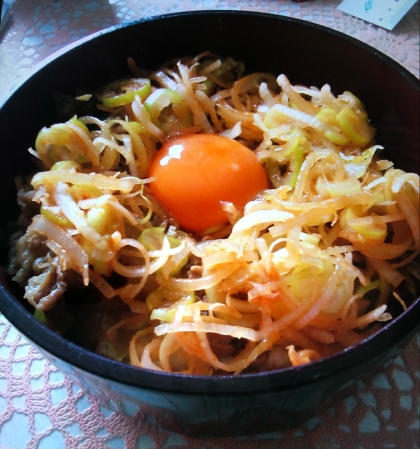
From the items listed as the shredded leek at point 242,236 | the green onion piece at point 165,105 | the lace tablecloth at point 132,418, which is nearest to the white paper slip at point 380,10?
the shredded leek at point 242,236

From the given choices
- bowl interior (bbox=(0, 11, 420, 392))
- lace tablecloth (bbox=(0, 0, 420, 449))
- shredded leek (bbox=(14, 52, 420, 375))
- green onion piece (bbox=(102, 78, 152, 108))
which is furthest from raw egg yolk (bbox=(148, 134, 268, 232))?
lace tablecloth (bbox=(0, 0, 420, 449))

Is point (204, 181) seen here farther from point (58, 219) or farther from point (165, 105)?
point (58, 219)

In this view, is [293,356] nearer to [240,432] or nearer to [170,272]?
[240,432]

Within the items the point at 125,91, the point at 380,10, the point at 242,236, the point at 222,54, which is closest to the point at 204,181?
the point at 242,236

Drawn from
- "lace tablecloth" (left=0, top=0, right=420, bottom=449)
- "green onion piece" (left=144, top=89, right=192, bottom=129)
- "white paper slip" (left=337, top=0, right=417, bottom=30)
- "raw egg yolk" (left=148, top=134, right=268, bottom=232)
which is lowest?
"lace tablecloth" (left=0, top=0, right=420, bottom=449)

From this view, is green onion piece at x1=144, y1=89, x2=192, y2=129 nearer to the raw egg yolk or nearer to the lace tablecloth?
the raw egg yolk

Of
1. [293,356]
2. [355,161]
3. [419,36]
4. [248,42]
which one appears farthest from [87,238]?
[419,36]
